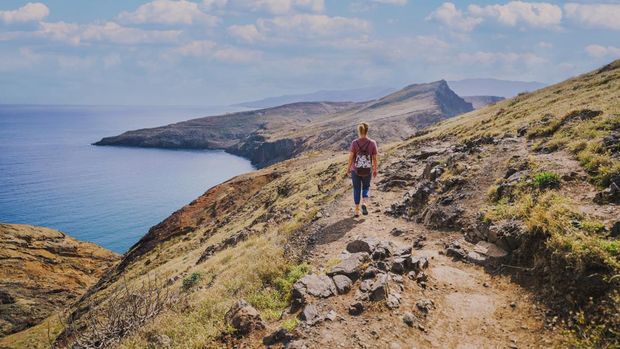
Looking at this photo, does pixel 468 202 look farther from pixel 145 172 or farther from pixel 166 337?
pixel 145 172

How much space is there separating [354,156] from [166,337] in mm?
8630

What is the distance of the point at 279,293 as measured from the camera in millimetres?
10047

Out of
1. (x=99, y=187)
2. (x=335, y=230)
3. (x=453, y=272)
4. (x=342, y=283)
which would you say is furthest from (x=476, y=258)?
(x=99, y=187)

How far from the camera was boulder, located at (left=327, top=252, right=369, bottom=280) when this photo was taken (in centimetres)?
966

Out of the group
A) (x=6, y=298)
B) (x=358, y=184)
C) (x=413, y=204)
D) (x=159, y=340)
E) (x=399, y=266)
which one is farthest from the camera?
(x=6, y=298)

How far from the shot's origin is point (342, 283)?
9.25 m

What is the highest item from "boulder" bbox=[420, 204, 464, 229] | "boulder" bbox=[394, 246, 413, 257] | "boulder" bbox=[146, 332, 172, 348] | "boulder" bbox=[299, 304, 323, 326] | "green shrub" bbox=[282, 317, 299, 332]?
"boulder" bbox=[420, 204, 464, 229]

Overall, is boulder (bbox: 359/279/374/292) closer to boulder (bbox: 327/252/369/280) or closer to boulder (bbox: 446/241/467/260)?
boulder (bbox: 327/252/369/280)

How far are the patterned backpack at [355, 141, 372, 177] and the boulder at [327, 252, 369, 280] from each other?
4410 mm

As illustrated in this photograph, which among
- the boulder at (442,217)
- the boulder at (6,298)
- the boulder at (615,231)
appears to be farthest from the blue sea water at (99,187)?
the boulder at (615,231)

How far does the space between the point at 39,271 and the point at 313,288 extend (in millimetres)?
46392

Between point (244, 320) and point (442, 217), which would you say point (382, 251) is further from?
point (244, 320)

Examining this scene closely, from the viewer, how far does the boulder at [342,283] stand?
911cm

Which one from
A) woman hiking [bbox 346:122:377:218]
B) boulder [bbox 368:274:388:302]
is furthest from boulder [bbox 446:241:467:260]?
woman hiking [bbox 346:122:377:218]
